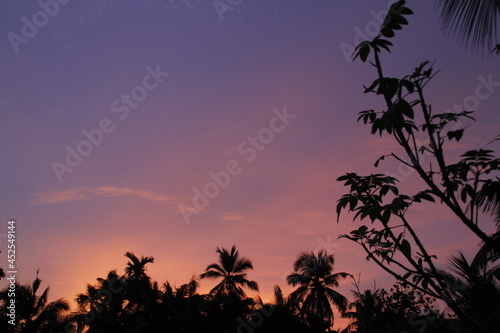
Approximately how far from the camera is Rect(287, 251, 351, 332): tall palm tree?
35.2 m

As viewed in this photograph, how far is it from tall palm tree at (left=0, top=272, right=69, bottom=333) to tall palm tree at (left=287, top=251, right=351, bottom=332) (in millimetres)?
17269

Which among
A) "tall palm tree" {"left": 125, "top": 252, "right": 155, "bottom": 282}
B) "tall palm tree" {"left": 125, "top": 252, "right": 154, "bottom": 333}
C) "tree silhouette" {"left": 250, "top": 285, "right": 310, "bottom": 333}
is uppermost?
"tall palm tree" {"left": 125, "top": 252, "right": 155, "bottom": 282}

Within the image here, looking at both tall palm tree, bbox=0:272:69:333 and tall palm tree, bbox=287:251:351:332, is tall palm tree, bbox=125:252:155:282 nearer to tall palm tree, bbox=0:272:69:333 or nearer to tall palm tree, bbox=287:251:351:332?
tall palm tree, bbox=0:272:69:333

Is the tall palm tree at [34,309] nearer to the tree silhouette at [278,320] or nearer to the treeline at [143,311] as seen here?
the treeline at [143,311]

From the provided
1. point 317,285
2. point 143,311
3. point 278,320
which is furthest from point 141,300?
point 317,285

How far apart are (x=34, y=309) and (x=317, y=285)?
20.5 m

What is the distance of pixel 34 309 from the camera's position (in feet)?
86.2

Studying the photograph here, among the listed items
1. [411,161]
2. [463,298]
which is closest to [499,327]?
[463,298]

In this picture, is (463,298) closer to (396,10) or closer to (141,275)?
(396,10)

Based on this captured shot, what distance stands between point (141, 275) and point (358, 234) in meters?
27.6

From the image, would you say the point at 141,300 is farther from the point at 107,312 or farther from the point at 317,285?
the point at 317,285

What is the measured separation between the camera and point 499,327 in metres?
1.84

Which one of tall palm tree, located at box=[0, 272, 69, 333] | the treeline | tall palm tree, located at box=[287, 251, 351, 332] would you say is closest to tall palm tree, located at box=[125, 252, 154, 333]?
the treeline

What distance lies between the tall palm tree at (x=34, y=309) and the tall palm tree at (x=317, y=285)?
1727 cm
